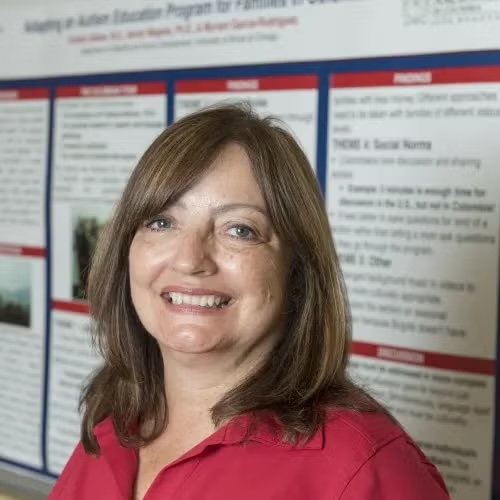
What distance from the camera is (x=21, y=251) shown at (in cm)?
178

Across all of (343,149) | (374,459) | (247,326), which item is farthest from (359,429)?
(343,149)

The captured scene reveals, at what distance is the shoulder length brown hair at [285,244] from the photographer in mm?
863

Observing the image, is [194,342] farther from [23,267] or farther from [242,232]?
[23,267]

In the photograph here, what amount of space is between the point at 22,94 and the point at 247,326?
116 cm

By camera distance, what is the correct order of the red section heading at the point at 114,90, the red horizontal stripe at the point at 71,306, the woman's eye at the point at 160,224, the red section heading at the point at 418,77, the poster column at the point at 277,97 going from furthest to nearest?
the red horizontal stripe at the point at 71,306 → the red section heading at the point at 114,90 → the poster column at the point at 277,97 → the red section heading at the point at 418,77 → the woman's eye at the point at 160,224

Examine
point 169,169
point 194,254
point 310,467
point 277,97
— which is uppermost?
point 277,97

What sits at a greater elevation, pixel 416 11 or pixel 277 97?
pixel 416 11

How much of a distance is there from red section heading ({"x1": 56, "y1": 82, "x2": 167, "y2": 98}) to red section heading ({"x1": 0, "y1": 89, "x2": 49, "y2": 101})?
50 mm

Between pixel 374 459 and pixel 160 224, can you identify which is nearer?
pixel 374 459

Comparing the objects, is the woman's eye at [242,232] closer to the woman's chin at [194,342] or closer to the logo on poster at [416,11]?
the woman's chin at [194,342]

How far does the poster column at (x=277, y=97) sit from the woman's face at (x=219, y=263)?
495 mm

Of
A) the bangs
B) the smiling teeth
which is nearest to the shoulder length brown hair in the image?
the bangs

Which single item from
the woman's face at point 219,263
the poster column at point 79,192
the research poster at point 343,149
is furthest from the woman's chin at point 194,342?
the poster column at point 79,192

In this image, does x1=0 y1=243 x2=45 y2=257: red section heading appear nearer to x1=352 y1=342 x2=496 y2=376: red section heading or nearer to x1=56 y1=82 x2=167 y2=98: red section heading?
x1=56 y1=82 x2=167 y2=98: red section heading
